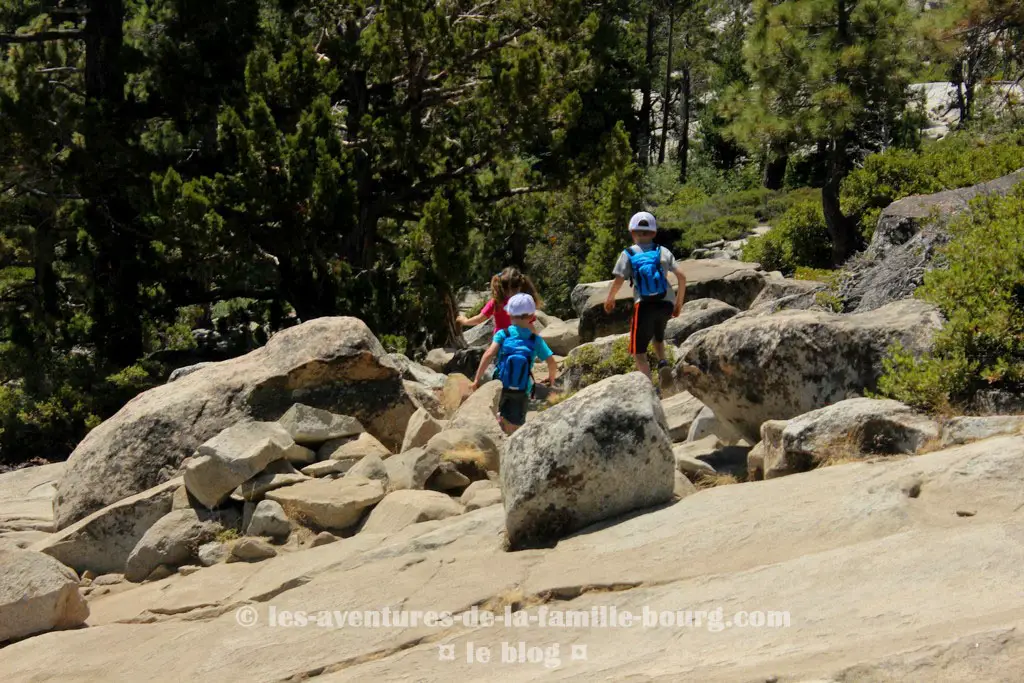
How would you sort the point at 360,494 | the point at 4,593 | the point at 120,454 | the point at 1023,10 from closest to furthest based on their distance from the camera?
1. the point at 4,593
2. the point at 360,494
3. the point at 120,454
4. the point at 1023,10

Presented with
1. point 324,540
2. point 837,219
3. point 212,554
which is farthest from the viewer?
point 837,219

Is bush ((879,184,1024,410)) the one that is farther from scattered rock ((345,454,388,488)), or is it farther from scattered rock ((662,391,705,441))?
scattered rock ((345,454,388,488))

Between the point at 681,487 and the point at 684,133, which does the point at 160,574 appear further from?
the point at 684,133

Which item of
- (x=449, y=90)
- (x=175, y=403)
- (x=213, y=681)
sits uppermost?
(x=449, y=90)

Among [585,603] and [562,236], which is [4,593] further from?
[562,236]

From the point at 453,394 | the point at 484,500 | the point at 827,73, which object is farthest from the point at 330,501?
the point at 827,73

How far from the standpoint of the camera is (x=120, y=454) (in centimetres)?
908

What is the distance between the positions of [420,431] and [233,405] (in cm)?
151

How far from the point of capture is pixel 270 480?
321 inches

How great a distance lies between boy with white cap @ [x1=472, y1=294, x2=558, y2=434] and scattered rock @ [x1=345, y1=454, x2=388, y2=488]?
896mm

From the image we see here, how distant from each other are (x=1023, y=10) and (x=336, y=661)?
1346 centimetres

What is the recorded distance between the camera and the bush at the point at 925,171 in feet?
51.4

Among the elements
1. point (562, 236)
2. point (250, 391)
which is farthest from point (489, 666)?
point (562, 236)

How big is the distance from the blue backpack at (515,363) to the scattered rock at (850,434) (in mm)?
2106
